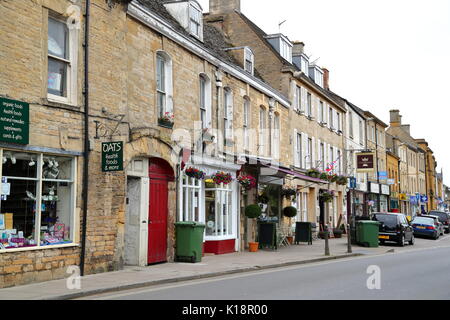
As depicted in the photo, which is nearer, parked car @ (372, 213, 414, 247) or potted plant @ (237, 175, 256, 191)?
potted plant @ (237, 175, 256, 191)

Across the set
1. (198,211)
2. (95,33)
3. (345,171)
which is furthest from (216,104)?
(345,171)

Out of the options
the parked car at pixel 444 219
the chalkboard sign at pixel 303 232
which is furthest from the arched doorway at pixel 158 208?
the parked car at pixel 444 219

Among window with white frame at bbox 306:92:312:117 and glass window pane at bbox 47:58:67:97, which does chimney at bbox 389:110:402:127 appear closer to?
window with white frame at bbox 306:92:312:117

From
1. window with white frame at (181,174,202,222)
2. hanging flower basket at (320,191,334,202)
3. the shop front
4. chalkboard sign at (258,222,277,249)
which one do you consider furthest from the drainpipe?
hanging flower basket at (320,191,334,202)

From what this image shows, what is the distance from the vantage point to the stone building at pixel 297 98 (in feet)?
91.4

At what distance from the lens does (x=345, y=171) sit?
3747 cm

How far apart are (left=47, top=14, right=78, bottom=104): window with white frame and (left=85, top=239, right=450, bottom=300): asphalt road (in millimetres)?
4869

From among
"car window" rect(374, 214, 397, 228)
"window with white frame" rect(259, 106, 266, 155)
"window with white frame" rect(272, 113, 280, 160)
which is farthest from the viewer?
"car window" rect(374, 214, 397, 228)

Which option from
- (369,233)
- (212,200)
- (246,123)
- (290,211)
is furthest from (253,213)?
(369,233)

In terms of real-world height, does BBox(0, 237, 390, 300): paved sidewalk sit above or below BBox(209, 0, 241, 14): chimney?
below

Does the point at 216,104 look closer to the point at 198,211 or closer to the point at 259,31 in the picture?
the point at 198,211

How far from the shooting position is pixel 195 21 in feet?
63.1

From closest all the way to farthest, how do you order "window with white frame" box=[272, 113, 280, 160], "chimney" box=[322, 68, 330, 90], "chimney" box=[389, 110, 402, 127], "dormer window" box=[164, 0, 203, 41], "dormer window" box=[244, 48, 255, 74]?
1. "dormer window" box=[164, 0, 203, 41]
2. "dormer window" box=[244, 48, 255, 74]
3. "window with white frame" box=[272, 113, 280, 160]
4. "chimney" box=[322, 68, 330, 90]
5. "chimney" box=[389, 110, 402, 127]

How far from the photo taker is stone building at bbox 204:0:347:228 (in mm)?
27844
